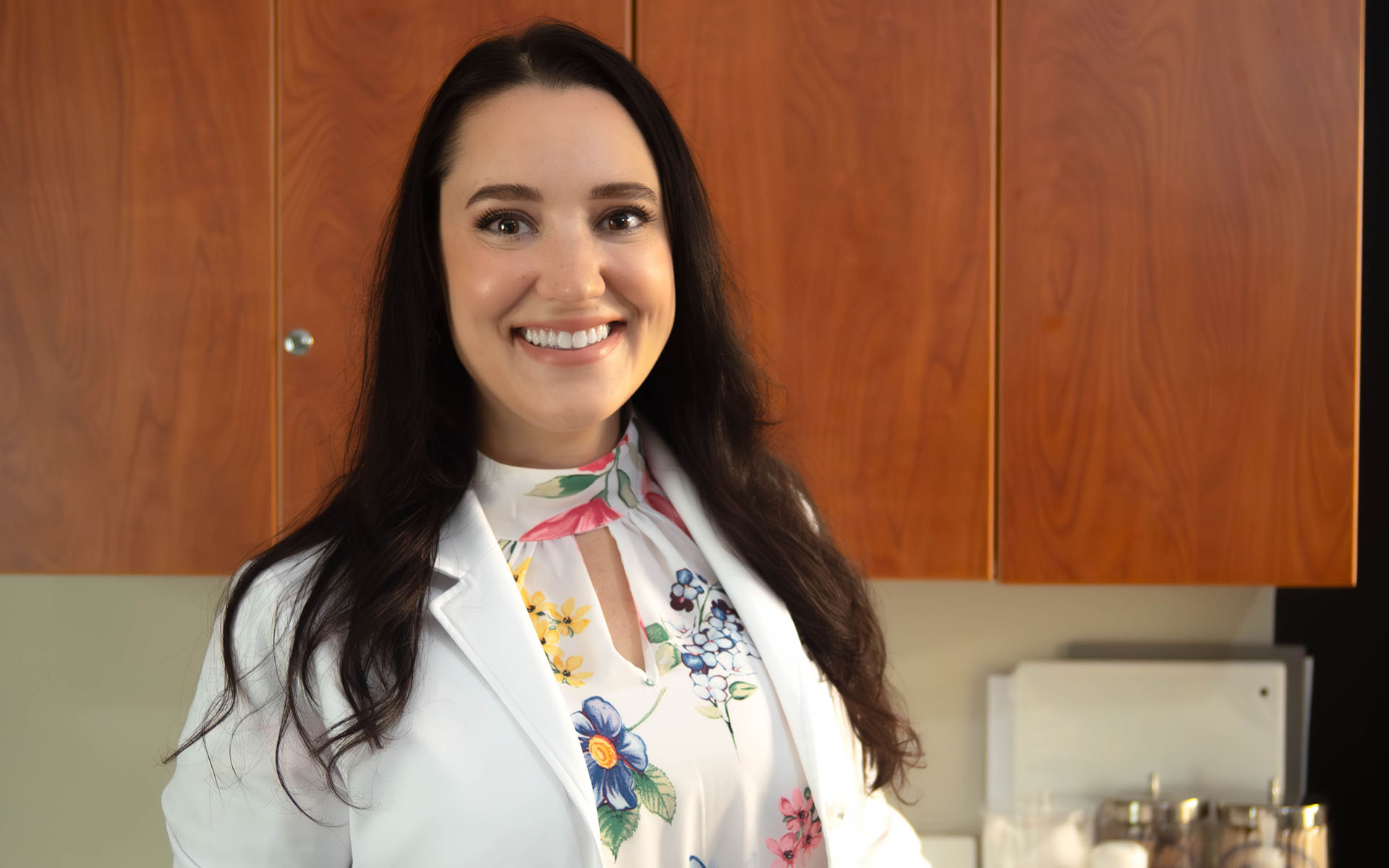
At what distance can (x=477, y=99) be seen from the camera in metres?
1.03

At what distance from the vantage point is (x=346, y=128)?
4.76 ft

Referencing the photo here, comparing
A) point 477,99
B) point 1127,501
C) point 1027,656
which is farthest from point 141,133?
point 1027,656

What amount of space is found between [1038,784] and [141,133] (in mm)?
1708

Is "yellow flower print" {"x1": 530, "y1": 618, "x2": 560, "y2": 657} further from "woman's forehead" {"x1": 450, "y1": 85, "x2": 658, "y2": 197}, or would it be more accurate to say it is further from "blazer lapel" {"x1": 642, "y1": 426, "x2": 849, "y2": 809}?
"woman's forehead" {"x1": 450, "y1": 85, "x2": 658, "y2": 197}

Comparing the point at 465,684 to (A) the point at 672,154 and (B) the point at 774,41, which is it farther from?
(B) the point at 774,41

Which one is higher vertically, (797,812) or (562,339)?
(562,339)

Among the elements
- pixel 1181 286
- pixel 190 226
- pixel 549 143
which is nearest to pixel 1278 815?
pixel 1181 286

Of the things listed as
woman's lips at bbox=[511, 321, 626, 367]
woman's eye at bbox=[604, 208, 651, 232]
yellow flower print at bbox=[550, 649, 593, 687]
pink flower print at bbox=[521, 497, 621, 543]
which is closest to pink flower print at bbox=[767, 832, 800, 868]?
yellow flower print at bbox=[550, 649, 593, 687]

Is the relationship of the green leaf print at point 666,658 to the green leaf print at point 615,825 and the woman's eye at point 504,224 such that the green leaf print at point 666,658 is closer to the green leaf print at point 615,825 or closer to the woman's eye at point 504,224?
the green leaf print at point 615,825

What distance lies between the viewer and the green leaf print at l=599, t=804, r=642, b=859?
36.9 inches

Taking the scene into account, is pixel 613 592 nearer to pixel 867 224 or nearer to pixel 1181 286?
pixel 867 224

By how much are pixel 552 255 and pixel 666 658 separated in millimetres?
386

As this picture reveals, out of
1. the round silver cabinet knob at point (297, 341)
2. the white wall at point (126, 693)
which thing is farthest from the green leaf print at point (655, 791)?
the white wall at point (126, 693)

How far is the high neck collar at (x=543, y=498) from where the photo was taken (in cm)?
108
